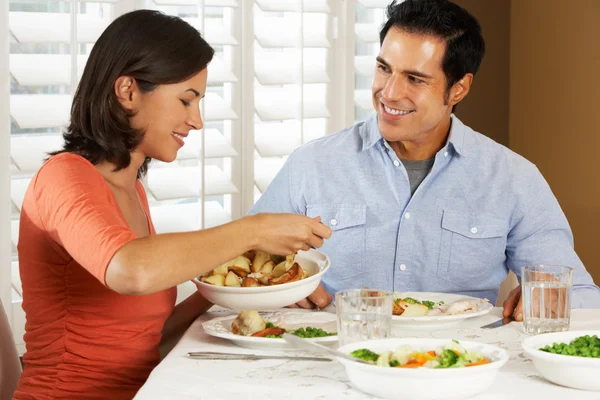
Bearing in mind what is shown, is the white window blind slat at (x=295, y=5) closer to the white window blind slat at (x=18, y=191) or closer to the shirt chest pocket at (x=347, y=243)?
the shirt chest pocket at (x=347, y=243)

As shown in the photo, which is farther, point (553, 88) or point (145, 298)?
point (553, 88)

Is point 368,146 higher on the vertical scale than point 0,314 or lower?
higher

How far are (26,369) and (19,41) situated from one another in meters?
1.01

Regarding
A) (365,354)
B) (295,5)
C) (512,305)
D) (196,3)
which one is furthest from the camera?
(295,5)

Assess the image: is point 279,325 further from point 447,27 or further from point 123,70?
point 447,27

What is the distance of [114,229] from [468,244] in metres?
1.15

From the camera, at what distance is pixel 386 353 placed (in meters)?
1.27

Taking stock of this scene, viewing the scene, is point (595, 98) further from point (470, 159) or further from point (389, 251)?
point (389, 251)

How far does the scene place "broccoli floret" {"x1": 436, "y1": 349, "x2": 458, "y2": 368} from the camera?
1253mm

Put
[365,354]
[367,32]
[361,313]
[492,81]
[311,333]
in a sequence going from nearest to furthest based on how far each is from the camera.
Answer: [365,354] → [361,313] → [311,333] → [367,32] → [492,81]

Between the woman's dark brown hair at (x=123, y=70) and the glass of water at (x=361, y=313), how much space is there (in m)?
0.60

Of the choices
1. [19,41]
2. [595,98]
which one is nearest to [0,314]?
[19,41]

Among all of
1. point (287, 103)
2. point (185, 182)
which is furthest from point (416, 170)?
point (185, 182)

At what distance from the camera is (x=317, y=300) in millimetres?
1845
